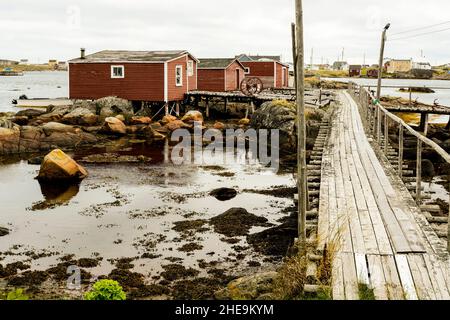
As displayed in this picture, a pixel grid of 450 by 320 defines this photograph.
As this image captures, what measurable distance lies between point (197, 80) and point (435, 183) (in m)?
27.5

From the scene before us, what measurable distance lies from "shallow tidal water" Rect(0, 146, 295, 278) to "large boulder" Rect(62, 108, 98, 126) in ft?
35.2

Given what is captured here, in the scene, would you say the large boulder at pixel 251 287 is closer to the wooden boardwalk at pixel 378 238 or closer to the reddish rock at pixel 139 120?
the wooden boardwalk at pixel 378 238

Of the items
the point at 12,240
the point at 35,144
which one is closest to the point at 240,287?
the point at 12,240

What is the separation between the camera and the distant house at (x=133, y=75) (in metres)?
36.0

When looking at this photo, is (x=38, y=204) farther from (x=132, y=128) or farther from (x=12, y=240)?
(x=132, y=128)

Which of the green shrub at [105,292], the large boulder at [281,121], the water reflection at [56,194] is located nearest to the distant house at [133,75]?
the large boulder at [281,121]

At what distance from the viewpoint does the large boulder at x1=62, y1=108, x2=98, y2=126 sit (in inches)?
1313

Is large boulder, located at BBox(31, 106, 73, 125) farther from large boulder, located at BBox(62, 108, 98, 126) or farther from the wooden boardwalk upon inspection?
the wooden boardwalk

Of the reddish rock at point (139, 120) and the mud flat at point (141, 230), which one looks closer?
the mud flat at point (141, 230)

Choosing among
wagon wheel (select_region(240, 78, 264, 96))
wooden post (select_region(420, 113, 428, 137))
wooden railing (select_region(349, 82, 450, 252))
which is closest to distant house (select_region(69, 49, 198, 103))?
wagon wheel (select_region(240, 78, 264, 96))

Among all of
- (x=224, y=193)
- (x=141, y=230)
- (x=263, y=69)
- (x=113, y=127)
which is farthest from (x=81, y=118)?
(x=263, y=69)

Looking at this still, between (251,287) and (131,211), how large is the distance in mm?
7930

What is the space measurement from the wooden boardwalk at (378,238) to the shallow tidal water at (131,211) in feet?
8.27

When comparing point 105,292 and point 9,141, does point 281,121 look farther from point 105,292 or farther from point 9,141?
point 105,292
